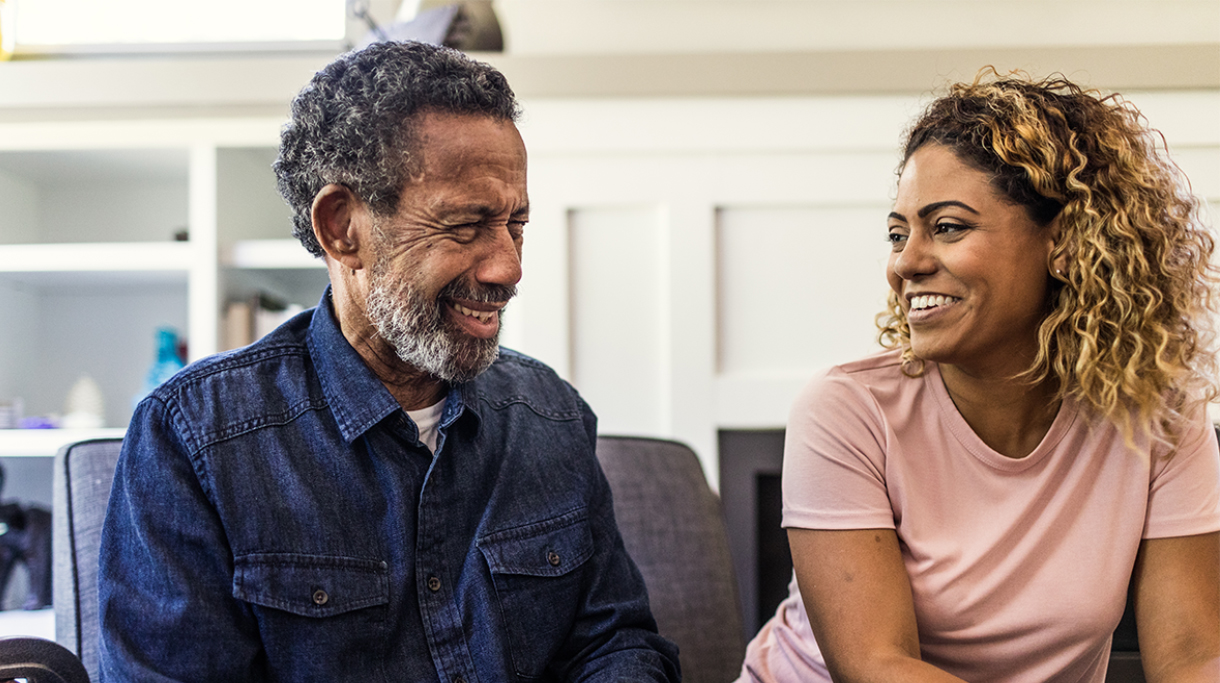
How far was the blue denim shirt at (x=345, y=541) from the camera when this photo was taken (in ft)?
2.97

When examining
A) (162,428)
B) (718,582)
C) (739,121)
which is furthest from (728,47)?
(162,428)

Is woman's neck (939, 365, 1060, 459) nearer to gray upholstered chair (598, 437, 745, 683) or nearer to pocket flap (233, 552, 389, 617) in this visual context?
gray upholstered chair (598, 437, 745, 683)

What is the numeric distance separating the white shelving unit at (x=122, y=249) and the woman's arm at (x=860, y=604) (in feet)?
4.51

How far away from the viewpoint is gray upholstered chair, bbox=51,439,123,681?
114 cm

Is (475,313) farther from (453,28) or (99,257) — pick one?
(99,257)

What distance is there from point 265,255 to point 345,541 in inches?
48.0

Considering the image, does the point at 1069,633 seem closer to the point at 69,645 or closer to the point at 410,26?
the point at 69,645

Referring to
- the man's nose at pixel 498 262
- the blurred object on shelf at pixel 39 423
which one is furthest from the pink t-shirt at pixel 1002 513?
the blurred object on shelf at pixel 39 423

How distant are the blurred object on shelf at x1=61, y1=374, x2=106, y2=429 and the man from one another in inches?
51.4

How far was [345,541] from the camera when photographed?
977 mm

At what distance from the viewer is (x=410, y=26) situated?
1933mm

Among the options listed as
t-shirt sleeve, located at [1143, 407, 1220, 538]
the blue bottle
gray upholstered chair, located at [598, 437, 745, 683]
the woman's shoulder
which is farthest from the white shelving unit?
t-shirt sleeve, located at [1143, 407, 1220, 538]

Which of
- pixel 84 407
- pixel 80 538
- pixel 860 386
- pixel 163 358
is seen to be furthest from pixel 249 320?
pixel 860 386

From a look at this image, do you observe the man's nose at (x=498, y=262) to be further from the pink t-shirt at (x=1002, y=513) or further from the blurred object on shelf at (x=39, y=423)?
the blurred object on shelf at (x=39, y=423)
